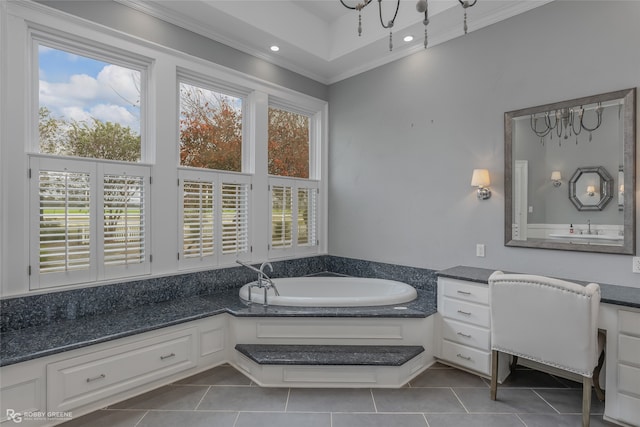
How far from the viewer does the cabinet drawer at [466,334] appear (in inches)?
106

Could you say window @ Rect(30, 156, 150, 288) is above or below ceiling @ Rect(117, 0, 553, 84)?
below

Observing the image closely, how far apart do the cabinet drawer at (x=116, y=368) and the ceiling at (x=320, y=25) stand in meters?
2.77

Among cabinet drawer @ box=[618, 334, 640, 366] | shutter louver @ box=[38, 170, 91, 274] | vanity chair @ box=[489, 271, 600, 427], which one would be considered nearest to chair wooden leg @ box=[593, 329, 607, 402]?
vanity chair @ box=[489, 271, 600, 427]

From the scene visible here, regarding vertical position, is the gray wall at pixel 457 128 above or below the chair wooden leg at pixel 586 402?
above

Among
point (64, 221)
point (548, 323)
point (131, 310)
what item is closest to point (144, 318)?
point (131, 310)

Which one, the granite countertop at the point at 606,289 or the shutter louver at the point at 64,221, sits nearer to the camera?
the granite countertop at the point at 606,289

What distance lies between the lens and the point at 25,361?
198 centimetres

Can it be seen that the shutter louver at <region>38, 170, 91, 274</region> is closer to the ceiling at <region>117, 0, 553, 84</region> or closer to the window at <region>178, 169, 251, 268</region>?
the window at <region>178, 169, 251, 268</region>

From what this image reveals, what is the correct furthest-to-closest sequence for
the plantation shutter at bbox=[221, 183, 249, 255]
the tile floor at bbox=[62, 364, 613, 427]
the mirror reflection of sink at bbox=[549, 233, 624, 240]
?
the plantation shutter at bbox=[221, 183, 249, 255] → the mirror reflection of sink at bbox=[549, 233, 624, 240] → the tile floor at bbox=[62, 364, 613, 427]

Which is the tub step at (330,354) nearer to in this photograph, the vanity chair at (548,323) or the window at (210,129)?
Result: the vanity chair at (548,323)

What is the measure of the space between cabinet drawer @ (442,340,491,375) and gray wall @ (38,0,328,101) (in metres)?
3.32

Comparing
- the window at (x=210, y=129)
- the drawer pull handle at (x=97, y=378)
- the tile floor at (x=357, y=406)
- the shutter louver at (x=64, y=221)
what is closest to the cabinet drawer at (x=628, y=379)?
the tile floor at (x=357, y=406)

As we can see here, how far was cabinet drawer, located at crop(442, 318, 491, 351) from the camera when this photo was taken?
2689 millimetres

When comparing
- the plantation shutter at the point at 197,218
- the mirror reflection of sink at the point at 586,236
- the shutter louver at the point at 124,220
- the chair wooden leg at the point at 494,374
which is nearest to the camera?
the chair wooden leg at the point at 494,374
